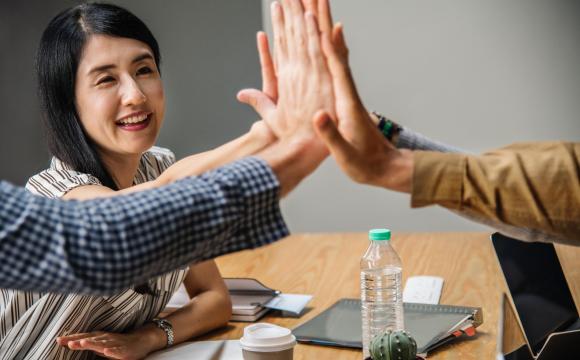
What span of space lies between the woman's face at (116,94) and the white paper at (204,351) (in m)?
0.52

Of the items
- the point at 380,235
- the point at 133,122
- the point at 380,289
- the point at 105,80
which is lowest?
the point at 380,289

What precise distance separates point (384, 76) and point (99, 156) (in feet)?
7.99

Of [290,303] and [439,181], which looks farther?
[290,303]

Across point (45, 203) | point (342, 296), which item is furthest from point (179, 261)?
point (342, 296)

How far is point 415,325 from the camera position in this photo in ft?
5.14

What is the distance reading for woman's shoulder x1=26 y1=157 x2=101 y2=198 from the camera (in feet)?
5.23

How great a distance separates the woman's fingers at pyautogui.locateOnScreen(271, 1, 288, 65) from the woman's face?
56 centimetres

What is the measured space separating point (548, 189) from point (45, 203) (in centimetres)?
75

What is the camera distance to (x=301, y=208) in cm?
422

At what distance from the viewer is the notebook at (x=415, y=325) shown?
1499 millimetres

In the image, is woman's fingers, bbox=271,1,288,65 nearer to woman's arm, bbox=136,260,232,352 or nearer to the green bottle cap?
the green bottle cap

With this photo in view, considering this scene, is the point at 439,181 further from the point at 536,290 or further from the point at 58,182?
the point at 58,182

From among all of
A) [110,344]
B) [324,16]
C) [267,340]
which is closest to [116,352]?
[110,344]

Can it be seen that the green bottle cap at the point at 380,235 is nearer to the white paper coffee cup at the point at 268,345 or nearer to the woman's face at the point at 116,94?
the white paper coffee cup at the point at 268,345
